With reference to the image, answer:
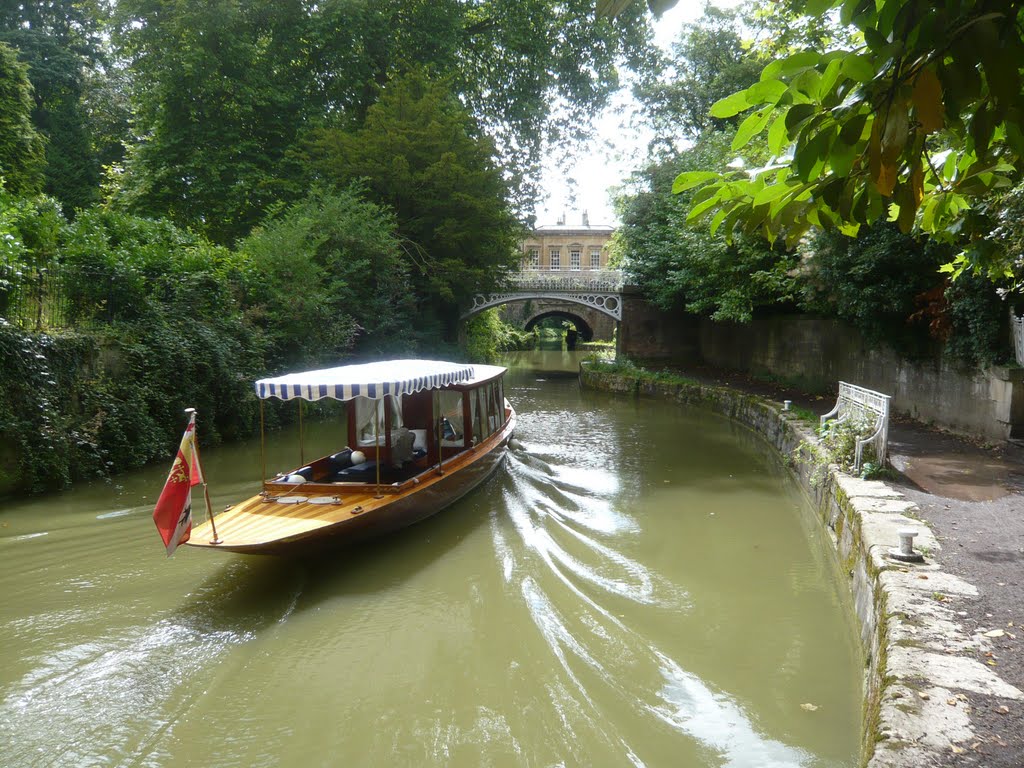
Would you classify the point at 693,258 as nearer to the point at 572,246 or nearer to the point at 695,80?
the point at 695,80

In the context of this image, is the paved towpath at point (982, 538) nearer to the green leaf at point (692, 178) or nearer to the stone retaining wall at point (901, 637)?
the stone retaining wall at point (901, 637)

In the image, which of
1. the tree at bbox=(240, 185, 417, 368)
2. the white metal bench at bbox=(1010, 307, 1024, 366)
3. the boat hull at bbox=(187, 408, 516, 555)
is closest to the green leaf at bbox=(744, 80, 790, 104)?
the boat hull at bbox=(187, 408, 516, 555)

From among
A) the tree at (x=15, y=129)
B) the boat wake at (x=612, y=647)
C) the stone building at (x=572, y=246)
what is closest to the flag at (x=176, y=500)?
the boat wake at (x=612, y=647)

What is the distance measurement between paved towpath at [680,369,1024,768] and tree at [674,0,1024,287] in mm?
2313

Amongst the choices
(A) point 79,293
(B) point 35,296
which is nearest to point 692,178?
(B) point 35,296

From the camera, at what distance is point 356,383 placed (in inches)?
284

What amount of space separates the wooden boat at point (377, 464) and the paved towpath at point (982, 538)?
503 centimetres

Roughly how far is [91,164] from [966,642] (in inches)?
1223

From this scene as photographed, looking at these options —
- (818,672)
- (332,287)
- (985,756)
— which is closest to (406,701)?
(818,672)

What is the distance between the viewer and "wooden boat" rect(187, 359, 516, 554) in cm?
649

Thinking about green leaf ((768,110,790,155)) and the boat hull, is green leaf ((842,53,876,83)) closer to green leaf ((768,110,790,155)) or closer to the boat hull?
green leaf ((768,110,790,155))

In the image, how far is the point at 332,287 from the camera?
1627cm

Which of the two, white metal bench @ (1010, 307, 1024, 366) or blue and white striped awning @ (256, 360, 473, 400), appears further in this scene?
white metal bench @ (1010, 307, 1024, 366)

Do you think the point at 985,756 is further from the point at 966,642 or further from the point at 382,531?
the point at 382,531
